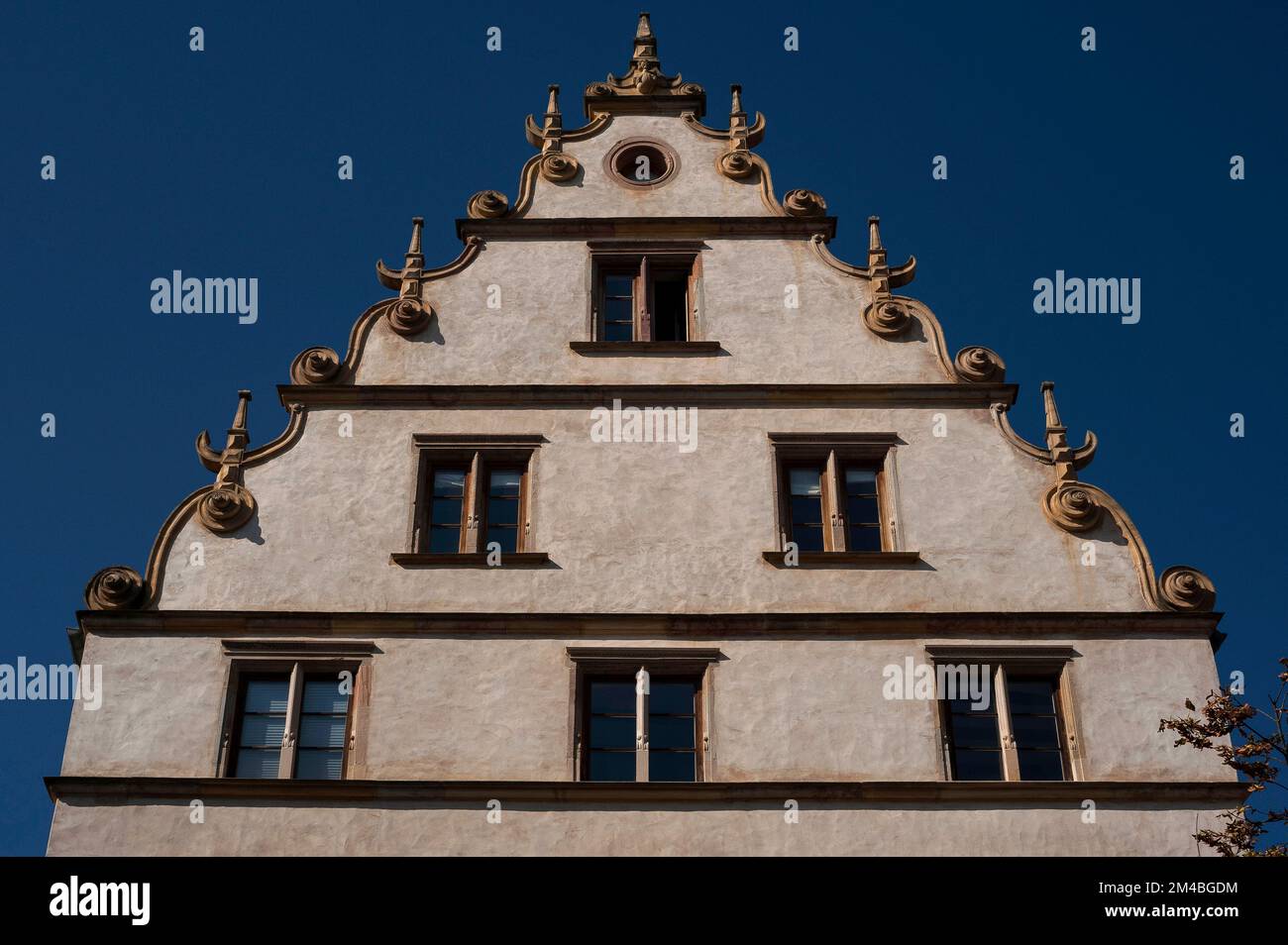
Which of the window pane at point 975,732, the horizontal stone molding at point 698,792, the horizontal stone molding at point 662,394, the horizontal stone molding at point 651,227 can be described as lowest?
the horizontal stone molding at point 698,792

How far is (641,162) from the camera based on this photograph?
2530 centimetres

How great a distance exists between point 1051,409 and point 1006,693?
Answer: 156 inches

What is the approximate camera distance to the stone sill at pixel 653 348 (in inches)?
894

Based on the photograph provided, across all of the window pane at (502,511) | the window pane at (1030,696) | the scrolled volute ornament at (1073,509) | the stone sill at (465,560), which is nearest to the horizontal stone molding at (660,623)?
the window pane at (1030,696)

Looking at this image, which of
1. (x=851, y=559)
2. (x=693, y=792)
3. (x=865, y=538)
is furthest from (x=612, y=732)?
(x=865, y=538)

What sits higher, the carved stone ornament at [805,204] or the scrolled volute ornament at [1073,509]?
the carved stone ornament at [805,204]

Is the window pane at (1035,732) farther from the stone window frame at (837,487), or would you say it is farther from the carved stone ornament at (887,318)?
the carved stone ornament at (887,318)

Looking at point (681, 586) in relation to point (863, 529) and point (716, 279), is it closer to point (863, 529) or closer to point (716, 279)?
point (863, 529)

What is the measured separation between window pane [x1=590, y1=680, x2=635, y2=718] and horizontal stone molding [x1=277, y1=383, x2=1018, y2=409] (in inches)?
150

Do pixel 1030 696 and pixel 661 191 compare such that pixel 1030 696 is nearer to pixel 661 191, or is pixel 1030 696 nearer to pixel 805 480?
pixel 805 480

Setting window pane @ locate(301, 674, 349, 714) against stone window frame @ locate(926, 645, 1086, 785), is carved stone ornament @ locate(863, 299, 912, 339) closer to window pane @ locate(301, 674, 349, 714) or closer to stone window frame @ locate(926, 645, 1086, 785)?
stone window frame @ locate(926, 645, 1086, 785)

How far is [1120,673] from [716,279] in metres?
7.26

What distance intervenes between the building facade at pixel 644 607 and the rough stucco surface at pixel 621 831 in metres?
0.03
